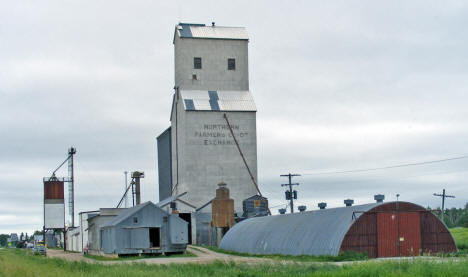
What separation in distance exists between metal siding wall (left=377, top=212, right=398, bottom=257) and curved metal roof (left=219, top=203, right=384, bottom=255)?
1.11 metres

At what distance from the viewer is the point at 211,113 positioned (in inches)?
3420

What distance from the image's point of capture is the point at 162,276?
26.3m

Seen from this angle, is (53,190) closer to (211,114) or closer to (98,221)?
(98,221)

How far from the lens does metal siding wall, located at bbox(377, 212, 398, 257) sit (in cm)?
4275

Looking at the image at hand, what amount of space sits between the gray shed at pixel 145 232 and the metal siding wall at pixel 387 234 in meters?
19.6

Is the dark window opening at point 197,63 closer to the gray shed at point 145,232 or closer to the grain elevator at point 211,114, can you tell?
the grain elevator at point 211,114

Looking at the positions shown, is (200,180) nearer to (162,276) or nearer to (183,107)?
(183,107)

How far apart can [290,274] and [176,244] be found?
3095cm

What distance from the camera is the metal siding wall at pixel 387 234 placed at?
140ft

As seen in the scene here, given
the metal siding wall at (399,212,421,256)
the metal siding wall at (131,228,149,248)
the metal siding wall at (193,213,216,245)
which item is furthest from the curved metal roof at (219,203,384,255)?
the metal siding wall at (193,213,216,245)

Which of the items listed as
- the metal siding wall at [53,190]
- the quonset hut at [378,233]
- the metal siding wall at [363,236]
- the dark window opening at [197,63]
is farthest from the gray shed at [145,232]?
the dark window opening at [197,63]

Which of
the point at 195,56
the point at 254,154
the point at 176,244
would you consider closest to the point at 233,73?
the point at 195,56

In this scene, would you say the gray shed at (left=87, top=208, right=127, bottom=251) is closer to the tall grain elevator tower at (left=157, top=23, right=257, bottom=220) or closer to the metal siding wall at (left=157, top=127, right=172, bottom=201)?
the tall grain elevator tower at (left=157, top=23, right=257, bottom=220)

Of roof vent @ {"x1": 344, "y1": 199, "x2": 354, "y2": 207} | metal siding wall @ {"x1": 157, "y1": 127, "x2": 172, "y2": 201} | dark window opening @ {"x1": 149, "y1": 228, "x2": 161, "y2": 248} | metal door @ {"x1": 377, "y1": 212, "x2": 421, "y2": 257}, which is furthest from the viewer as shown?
metal siding wall @ {"x1": 157, "y1": 127, "x2": 172, "y2": 201}
